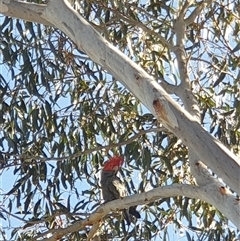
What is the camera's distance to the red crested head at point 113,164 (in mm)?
4352

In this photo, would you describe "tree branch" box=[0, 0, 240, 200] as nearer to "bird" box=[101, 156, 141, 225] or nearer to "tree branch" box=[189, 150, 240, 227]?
"tree branch" box=[189, 150, 240, 227]

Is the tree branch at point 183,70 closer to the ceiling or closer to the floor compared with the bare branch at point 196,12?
closer to the floor

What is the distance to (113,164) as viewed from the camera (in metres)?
4.36

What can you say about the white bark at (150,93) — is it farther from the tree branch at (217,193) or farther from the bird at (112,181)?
the bird at (112,181)

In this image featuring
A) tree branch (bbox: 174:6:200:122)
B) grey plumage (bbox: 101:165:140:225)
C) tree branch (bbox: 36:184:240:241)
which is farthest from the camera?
grey plumage (bbox: 101:165:140:225)

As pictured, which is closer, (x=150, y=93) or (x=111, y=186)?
(x=150, y=93)

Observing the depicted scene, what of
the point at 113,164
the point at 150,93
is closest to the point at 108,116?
the point at 113,164

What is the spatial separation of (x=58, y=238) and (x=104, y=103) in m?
1.09

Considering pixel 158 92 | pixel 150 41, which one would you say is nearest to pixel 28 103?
pixel 150 41

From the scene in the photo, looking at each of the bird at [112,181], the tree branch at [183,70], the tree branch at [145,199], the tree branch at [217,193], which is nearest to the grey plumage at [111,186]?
the bird at [112,181]

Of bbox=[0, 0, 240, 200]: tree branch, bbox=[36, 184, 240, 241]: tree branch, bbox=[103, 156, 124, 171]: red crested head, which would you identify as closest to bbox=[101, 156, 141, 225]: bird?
bbox=[103, 156, 124, 171]: red crested head

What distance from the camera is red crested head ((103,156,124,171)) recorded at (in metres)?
4.35

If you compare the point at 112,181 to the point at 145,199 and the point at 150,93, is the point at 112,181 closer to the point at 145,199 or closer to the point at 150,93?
the point at 145,199

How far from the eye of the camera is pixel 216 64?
4.35 m
